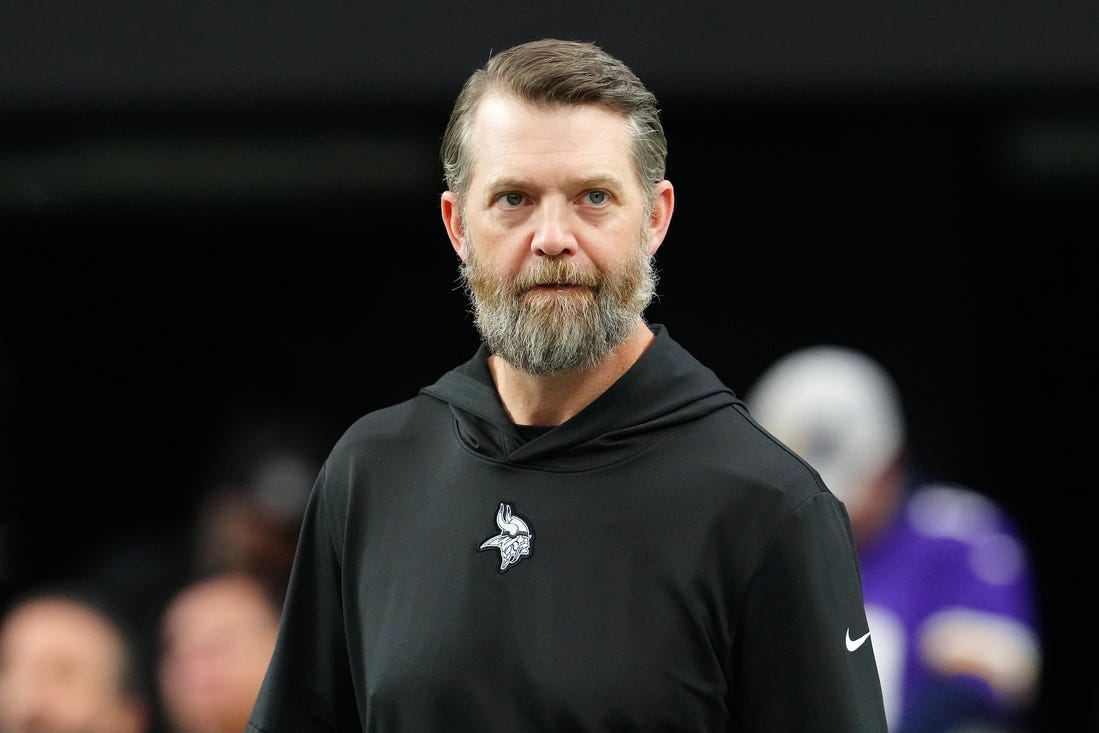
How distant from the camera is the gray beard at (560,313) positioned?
261 centimetres

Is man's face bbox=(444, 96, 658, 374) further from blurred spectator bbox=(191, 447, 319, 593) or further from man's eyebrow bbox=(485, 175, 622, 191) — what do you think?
blurred spectator bbox=(191, 447, 319, 593)

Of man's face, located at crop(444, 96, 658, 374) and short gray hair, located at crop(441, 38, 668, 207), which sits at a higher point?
short gray hair, located at crop(441, 38, 668, 207)

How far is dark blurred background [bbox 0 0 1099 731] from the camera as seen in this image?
5.77 metres

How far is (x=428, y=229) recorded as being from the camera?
7.32 m

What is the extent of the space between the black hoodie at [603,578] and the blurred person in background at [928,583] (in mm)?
2281

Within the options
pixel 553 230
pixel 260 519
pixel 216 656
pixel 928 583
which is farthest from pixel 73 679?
pixel 553 230

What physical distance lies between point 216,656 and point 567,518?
240 cm

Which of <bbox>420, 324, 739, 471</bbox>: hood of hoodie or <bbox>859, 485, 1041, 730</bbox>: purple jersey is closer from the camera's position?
<bbox>420, 324, 739, 471</bbox>: hood of hoodie

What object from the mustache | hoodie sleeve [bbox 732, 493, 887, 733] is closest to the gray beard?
the mustache

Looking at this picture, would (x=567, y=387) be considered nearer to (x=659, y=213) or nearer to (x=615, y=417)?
(x=615, y=417)

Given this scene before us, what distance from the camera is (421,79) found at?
5805mm

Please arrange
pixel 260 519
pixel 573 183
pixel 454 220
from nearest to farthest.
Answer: pixel 573 183
pixel 454 220
pixel 260 519

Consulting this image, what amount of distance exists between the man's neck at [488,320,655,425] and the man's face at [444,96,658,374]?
0.04m

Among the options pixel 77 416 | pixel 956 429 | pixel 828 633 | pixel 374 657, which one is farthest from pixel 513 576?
pixel 77 416
